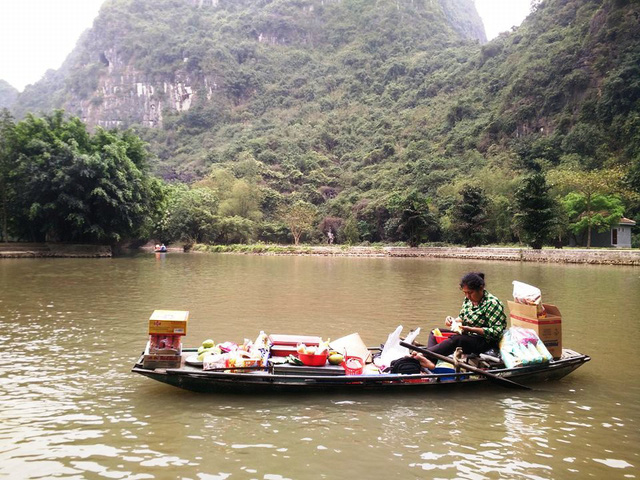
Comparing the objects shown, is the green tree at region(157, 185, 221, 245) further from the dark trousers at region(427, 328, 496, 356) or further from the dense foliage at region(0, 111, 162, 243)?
the dark trousers at region(427, 328, 496, 356)

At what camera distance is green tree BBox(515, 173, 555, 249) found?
1531 inches

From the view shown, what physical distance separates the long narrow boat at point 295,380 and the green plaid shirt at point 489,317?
2.10ft

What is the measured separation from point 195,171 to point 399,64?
2816 inches

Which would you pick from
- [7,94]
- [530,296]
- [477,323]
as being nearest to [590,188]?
[530,296]

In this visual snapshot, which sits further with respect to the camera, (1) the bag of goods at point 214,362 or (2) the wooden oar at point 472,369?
(2) the wooden oar at point 472,369

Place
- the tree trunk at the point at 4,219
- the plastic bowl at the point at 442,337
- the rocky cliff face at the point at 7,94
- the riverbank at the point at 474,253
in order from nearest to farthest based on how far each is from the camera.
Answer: the plastic bowl at the point at 442,337 → the riverbank at the point at 474,253 → the tree trunk at the point at 4,219 → the rocky cliff face at the point at 7,94

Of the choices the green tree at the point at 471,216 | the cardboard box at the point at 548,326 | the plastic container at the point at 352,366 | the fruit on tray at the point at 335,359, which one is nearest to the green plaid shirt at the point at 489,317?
the cardboard box at the point at 548,326

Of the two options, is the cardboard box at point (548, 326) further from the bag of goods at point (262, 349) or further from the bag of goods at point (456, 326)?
the bag of goods at point (262, 349)

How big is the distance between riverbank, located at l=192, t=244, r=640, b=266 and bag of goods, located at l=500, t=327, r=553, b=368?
31541 millimetres

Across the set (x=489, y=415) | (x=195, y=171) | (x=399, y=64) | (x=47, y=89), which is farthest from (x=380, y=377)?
(x=47, y=89)

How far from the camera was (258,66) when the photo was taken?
529ft

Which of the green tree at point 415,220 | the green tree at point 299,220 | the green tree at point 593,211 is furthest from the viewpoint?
the green tree at point 299,220

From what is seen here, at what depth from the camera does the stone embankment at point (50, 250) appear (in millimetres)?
38531

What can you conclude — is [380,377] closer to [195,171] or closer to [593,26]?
[593,26]
